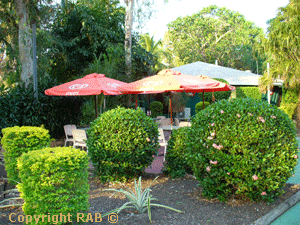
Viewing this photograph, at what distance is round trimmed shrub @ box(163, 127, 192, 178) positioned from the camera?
225 inches

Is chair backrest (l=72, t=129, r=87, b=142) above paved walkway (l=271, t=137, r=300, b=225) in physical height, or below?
above

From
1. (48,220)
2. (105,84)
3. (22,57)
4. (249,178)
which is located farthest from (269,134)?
(22,57)

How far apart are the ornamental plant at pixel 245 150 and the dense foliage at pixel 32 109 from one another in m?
7.21

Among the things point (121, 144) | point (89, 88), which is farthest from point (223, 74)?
point (121, 144)

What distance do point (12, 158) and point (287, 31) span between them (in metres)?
14.1

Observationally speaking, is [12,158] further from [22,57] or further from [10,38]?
[10,38]

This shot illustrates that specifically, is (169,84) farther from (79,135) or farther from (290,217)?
(290,217)

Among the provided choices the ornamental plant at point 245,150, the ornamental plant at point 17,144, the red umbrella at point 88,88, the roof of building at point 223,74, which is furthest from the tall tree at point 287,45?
the ornamental plant at point 17,144

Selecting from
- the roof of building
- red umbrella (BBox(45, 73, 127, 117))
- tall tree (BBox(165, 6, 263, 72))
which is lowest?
red umbrella (BBox(45, 73, 127, 117))

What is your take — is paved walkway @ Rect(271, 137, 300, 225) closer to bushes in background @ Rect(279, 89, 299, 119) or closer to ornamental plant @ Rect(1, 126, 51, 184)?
ornamental plant @ Rect(1, 126, 51, 184)

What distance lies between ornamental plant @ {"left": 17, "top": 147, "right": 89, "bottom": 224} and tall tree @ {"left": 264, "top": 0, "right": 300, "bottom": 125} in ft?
45.4

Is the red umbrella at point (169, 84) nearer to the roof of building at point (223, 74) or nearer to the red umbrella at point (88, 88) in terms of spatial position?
the red umbrella at point (88, 88)

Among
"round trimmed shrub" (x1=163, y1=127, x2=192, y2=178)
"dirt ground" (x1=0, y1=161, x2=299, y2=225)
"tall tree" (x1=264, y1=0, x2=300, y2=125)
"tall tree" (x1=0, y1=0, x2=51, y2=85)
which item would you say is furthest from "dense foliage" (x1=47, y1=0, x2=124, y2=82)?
"dirt ground" (x1=0, y1=161, x2=299, y2=225)

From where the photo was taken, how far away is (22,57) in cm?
1123
